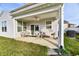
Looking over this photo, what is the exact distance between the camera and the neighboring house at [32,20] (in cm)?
473

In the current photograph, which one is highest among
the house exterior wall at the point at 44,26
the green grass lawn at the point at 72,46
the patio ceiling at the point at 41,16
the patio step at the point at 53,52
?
the patio ceiling at the point at 41,16

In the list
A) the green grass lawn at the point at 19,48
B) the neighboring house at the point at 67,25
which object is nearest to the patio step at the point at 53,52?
the green grass lawn at the point at 19,48

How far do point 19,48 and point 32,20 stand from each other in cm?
81

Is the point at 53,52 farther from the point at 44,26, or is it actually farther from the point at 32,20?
the point at 32,20

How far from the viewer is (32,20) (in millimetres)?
4887

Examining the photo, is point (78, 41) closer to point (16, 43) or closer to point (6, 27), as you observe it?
point (16, 43)

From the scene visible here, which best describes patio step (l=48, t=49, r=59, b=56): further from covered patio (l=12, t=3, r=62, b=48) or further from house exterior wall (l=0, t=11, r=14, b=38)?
house exterior wall (l=0, t=11, r=14, b=38)

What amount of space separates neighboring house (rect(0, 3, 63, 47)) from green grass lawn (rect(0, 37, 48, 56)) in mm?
206

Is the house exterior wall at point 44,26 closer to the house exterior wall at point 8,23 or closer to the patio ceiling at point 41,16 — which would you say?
the patio ceiling at point 41,16

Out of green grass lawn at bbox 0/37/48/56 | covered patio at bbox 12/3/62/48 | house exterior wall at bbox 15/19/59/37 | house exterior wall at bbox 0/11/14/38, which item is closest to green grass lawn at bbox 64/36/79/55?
covered patio at bbox 12/3/62/48

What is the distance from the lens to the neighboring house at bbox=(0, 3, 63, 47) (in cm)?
473

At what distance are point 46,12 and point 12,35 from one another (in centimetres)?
112

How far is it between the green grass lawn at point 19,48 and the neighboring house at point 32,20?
0.21 metres

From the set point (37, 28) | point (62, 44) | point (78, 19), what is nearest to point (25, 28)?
point (37, 28)
